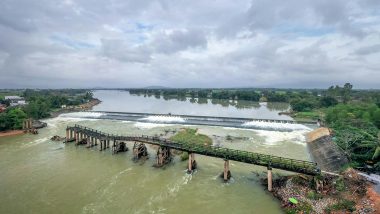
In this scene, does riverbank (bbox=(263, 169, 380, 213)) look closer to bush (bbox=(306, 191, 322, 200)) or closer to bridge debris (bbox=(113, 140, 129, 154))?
bush (bbox=(306, 191, 322, 200))

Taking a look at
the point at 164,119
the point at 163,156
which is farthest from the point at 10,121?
the point at 163,156

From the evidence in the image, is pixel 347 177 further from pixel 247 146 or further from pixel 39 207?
pixel 39 207

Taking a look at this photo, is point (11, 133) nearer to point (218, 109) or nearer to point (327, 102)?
point (218, 109)

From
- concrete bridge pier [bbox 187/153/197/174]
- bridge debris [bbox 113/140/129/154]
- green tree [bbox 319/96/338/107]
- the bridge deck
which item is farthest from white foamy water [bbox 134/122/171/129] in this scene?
green tree [bbox 319/96/338/107]

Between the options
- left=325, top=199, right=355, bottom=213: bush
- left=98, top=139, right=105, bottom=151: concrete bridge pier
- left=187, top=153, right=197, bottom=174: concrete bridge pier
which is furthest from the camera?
left=98, top=139, right=105, bottom=151: concrete bridge pier

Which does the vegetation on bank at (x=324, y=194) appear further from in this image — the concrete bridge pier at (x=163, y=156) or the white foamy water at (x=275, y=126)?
the white foamy water at (x=275, y=126)

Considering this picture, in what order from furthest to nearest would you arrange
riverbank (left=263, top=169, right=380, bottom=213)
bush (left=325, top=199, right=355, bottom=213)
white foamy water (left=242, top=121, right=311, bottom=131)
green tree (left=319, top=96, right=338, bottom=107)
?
1. green tree (left=319, top=96, right=338, bottom=107)
2. white foamy water (left=242, top=121, right=311, bottom=131)
3. riverbank (left=263, top=169, right=380, bottom=213)
4. bush (left=325, top=199, right=355, bottom=213)
